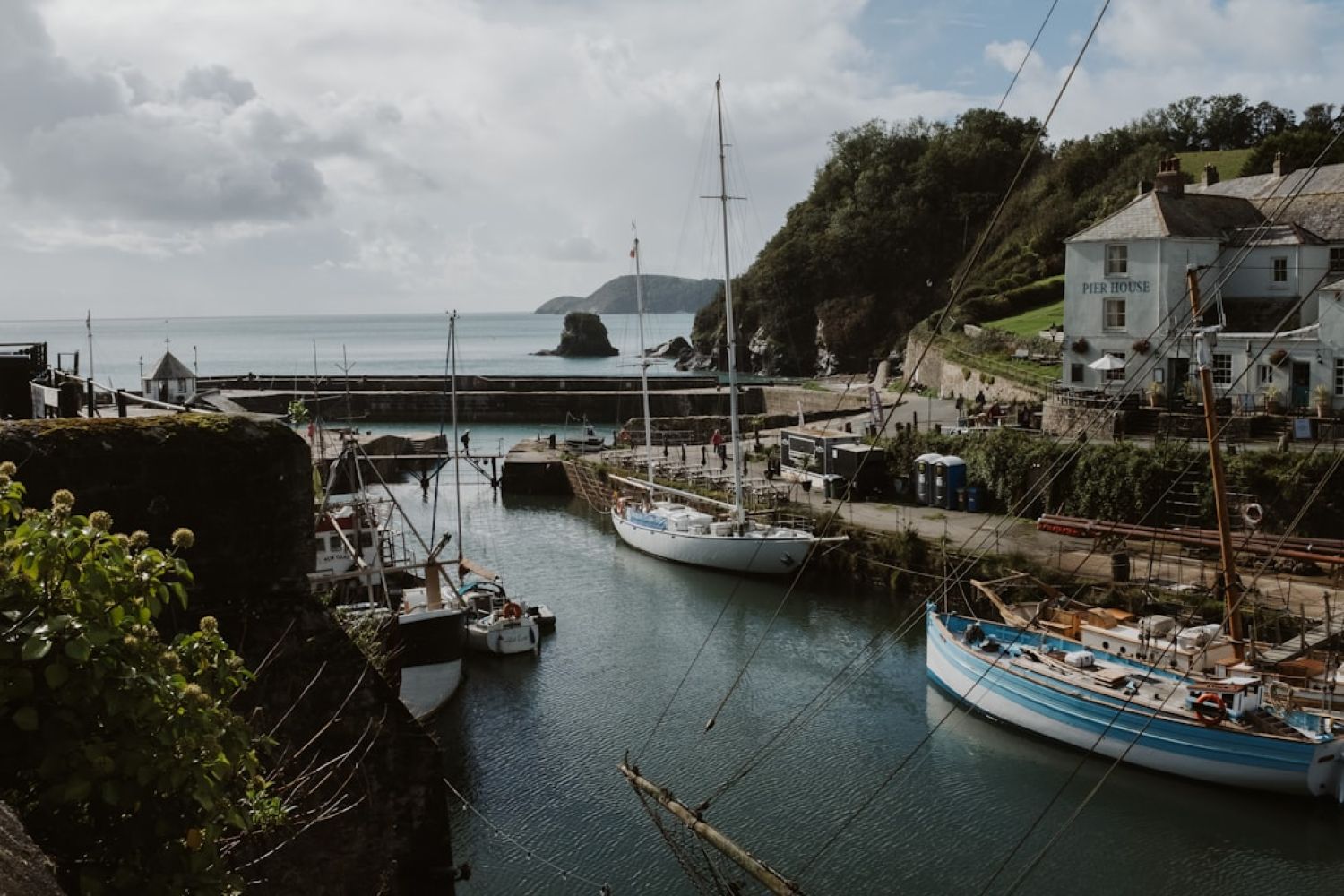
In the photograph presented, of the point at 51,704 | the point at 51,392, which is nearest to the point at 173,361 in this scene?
the point at 51,392

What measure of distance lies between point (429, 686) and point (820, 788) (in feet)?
26.5

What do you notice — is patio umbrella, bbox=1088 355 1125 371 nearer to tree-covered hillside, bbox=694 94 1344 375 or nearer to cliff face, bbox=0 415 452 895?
cliff face, bbox=0 415 452 895

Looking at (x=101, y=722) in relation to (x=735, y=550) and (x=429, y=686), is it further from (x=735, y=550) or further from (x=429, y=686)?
(x=735, y=550)

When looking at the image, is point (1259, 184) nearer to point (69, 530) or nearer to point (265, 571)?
point (265, 571)

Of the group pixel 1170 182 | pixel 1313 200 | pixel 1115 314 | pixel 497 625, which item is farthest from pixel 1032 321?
pixel 497 625

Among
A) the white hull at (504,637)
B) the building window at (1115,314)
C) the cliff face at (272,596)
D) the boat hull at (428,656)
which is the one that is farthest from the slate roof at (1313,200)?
the cliff face at (272,596)

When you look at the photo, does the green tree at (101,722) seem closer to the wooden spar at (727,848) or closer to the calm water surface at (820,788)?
the wooden spar at (727,848)

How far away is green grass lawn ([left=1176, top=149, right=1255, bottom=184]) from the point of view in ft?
239

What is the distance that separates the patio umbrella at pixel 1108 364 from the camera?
3994 centimetres

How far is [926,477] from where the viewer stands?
37.7 meters

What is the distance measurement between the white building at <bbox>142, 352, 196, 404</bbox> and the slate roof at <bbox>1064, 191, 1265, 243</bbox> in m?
38.4

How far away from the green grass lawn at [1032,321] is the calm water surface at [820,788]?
32.9 metres

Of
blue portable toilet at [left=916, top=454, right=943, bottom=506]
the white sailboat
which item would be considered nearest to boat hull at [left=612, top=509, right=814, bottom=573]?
the white sailboat

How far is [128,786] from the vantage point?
4895mm
